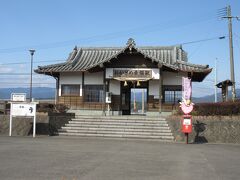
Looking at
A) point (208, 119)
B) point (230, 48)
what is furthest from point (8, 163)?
point (230, 48)

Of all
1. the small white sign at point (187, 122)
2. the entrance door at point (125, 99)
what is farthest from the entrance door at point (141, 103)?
the small white sign at point (187, 122)

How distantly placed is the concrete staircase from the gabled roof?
467cm

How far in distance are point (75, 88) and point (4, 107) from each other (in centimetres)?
662

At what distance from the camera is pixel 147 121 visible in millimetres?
22625

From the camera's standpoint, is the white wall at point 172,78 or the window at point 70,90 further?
the window at point 70,90

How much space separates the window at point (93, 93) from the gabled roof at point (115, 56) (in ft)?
5.07

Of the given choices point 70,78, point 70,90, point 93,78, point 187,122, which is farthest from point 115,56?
point 187,122

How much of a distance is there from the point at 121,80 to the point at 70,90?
4212 millimetres

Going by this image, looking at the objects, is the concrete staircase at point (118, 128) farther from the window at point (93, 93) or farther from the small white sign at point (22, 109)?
the window at point (93, 93)

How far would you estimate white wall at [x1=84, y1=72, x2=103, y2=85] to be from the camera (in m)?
27.8

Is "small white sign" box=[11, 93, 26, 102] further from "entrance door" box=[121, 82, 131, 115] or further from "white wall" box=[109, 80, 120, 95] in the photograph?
"entrance door" box=[121, 82, 131, 115]

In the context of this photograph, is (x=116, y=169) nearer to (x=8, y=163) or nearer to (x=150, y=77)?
(x=8, y=163)

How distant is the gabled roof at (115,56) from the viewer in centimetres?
2586

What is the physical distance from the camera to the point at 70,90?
92.7ft
